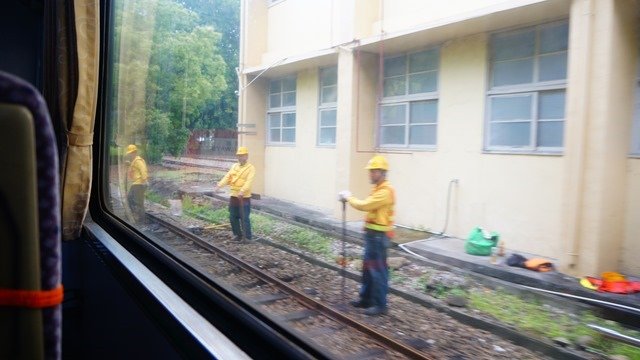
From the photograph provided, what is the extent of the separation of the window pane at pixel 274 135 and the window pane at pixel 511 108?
1.61 meters

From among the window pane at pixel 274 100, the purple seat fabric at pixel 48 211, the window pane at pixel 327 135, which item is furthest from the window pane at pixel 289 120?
the purple seat fabric at pixel 48 211

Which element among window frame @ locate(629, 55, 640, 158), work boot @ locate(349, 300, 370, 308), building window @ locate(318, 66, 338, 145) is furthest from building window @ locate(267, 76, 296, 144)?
window frame @ locate(629, 55, 640, 158)

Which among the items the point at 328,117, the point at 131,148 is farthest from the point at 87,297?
the point at 328,117

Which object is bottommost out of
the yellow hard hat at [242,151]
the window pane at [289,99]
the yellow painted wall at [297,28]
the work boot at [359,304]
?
the work boot at [359,304]

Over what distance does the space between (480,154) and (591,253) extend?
5.61 ft

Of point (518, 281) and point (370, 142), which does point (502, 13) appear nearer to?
point (370, 142)

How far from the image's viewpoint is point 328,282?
99.3 inches

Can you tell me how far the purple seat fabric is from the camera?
46 centimetres

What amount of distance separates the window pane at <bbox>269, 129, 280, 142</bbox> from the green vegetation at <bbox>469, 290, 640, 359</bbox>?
1.58 meters

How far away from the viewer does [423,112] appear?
3.73 meters

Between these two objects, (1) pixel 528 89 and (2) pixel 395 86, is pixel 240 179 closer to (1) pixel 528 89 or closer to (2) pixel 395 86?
(2) pixel 395 86

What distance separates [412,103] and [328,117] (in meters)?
0.73

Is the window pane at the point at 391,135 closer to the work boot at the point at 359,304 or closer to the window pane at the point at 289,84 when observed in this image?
the window pane at the point at 289,84

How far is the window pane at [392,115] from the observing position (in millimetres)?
3666
